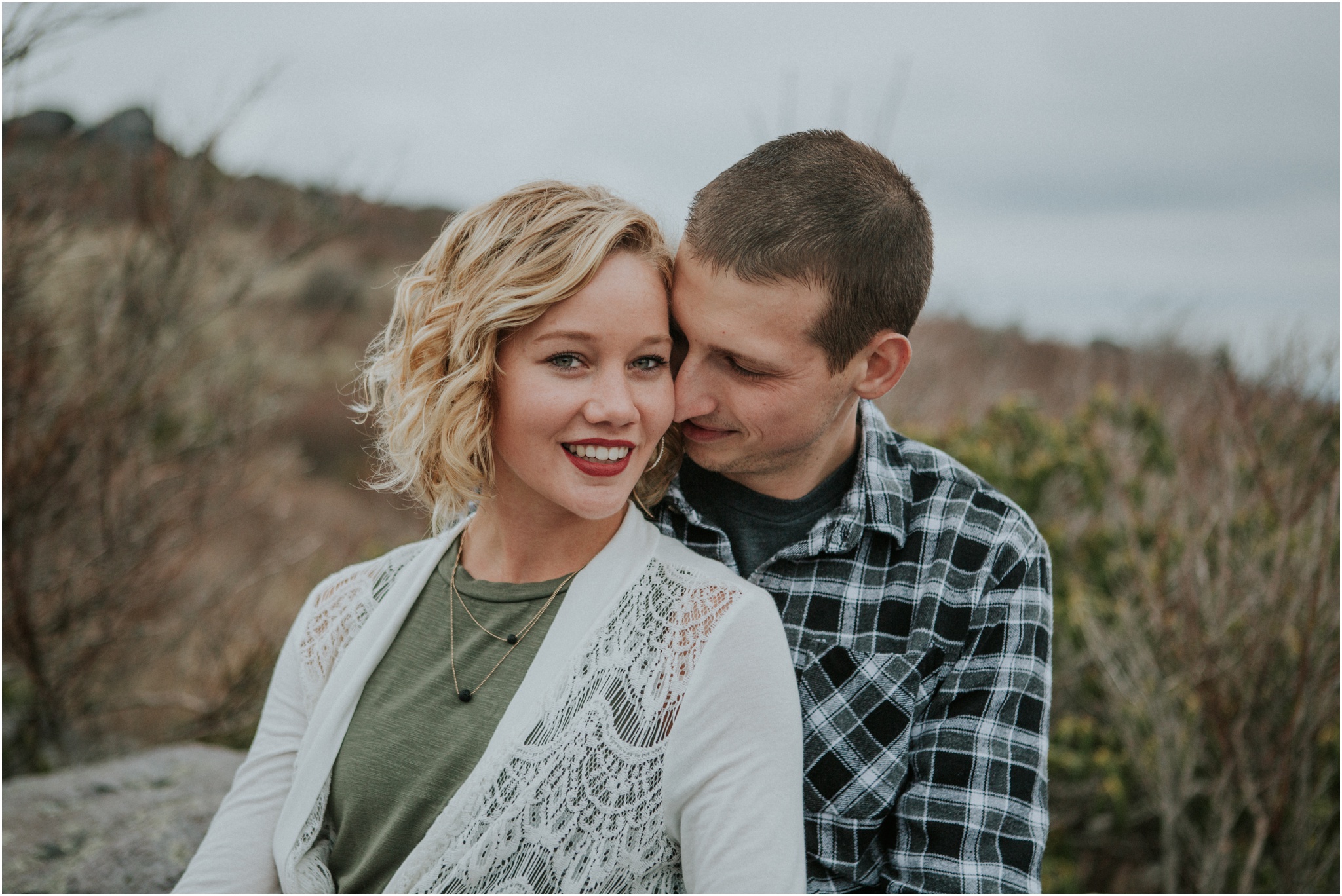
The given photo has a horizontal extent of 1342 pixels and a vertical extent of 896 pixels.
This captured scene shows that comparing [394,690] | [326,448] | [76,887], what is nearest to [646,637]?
[394,690]

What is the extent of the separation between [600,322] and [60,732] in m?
3.73

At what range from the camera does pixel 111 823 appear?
2.63 m

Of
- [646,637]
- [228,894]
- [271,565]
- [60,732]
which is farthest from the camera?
[271,565]

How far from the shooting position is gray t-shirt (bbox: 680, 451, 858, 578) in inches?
84.1

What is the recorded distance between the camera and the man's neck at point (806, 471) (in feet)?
6.98

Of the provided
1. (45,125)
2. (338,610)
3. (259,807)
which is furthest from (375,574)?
(45,125)

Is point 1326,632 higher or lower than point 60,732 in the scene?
higher

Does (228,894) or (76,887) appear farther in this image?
(76,887)

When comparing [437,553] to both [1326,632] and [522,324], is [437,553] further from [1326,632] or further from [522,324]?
[1326,632]

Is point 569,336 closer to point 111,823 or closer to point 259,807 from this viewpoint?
point 259,807

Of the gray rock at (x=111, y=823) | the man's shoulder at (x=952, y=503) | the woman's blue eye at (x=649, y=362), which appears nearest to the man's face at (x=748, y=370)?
the woman's blue eye at (x=649, y=362)

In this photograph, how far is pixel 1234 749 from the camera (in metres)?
3.33

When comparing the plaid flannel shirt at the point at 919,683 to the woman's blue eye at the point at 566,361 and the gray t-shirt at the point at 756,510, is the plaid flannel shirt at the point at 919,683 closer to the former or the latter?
the gray t-shirt at the point at 756,510

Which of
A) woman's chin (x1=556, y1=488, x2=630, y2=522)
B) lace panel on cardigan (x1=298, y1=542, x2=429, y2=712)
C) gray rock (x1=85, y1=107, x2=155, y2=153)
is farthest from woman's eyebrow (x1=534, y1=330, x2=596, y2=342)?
gray rock (x1=85, y1=107, x2=155, y2=153)
